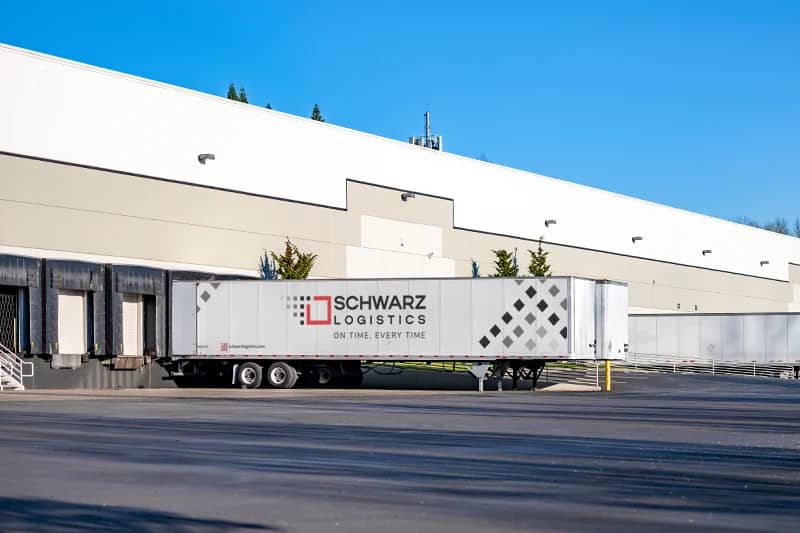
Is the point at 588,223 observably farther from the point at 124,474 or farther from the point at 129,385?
the point at 124,474

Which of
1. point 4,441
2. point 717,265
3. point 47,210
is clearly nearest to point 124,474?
point 4,441

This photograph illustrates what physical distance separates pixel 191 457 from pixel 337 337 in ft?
87.0

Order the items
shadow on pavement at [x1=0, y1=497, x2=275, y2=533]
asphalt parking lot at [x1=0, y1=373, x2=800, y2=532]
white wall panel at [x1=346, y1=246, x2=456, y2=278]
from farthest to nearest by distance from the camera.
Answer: white wall panel at [x1=346, y1=246, x2=456, y2=278] → asphalt parking lot at [x1=0, y1=373, x2=800, y2=532] → shadow on pavement at [x1=0, y1=497, x2=275, y2=533]

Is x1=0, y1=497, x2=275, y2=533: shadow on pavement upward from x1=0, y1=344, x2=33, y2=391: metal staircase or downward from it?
upward

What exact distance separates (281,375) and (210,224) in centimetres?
933

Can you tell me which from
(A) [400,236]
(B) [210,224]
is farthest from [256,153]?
(A) [400,236]

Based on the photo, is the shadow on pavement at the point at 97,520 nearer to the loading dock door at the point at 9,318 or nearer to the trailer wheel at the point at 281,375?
the trailer wheel at the point at 281,375

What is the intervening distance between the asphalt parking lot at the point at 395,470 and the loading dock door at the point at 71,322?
55.4ft

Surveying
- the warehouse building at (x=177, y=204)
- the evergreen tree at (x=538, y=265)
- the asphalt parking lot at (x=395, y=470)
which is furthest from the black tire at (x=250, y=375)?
the evergreen tree at (x=538, y=265)

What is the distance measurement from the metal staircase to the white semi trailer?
211 inches

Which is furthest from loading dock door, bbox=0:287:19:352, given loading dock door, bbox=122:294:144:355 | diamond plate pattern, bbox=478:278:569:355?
diamond plate pattern, bbox=478:278:569:355

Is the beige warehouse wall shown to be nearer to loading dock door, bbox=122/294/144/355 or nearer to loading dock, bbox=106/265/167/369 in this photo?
loading dock, bbox=106/265/167/369

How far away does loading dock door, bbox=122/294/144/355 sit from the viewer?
4519 centimetres

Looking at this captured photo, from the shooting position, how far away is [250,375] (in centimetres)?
4253
